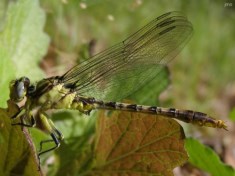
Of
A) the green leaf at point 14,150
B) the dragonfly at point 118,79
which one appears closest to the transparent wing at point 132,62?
the dragonfly at point 118,79

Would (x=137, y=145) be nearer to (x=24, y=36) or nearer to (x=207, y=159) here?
(x=207, y=159)

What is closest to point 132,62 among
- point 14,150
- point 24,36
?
point 24,36

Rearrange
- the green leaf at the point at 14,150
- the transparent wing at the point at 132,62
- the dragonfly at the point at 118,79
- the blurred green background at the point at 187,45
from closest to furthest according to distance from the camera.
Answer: the green leaf at the point at 14,150 < the dragonfly at the point at 118,79 < the transparent wing at the point at 132,62 < the blurred green background at the point at 187,45

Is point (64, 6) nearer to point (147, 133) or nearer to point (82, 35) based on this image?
point (82, 35)

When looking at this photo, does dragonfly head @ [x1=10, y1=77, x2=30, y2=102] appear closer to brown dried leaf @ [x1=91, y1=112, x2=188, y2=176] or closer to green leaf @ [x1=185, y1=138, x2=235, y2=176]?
brown dried leaf @ [x1=91, y1=112, x2=188, y2=176]

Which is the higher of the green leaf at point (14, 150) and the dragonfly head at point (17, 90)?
the dragonfly head at point (17, 90)

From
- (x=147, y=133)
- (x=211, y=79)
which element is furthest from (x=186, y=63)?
(x=147, y=133)

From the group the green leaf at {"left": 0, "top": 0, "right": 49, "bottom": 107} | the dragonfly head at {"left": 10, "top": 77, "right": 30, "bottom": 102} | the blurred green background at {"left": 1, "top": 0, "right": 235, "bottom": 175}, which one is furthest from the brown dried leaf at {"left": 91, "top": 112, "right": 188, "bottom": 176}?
the blurred green background at {"left": 1, "top": 0, "right": 235, "bottom": 175}

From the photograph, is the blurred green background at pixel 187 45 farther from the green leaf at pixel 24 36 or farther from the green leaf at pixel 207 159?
the green leaf at pixel 207 159
